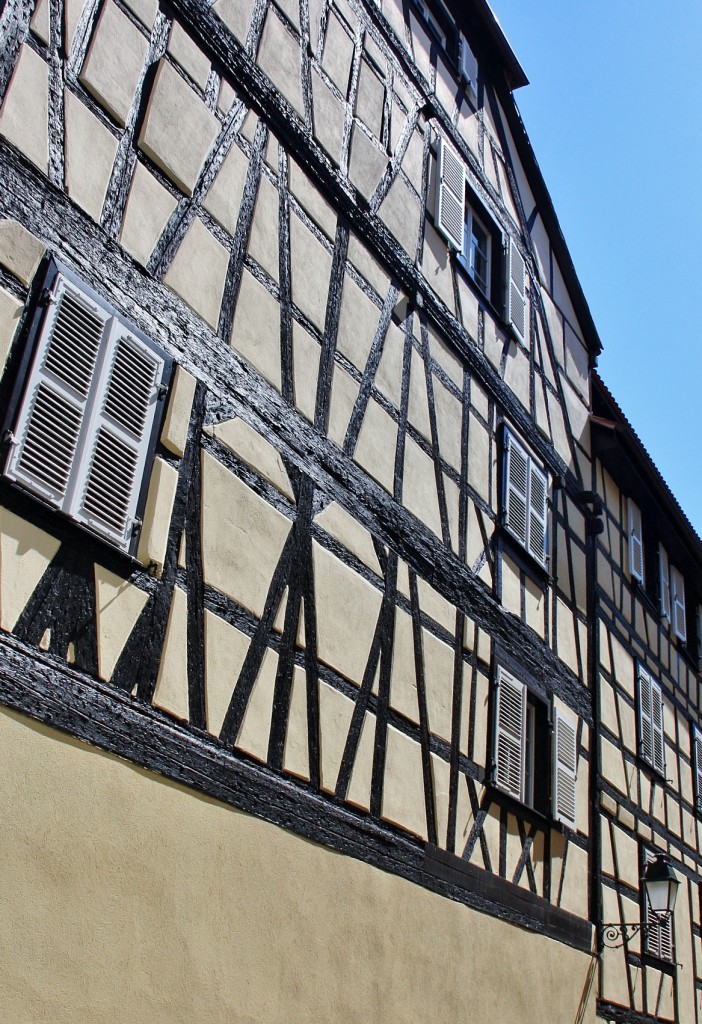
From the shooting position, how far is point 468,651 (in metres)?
8.13

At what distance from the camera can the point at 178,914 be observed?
4938mm

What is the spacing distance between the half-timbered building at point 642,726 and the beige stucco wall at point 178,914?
3.54 meters

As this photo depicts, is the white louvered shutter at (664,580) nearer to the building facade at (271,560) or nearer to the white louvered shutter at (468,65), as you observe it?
the building facade at (271,560)

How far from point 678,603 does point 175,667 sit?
34.7ft

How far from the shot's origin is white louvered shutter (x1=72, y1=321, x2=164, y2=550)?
5.03m

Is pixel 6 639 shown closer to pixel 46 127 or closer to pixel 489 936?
pixel 46 127

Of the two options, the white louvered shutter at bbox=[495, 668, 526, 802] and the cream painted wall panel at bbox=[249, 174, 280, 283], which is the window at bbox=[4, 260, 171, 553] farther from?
the white louvered shutter at bbox=[495, 668, 526, 802]

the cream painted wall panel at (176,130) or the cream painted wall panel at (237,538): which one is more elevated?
the cream painted wall panel at (176,130)

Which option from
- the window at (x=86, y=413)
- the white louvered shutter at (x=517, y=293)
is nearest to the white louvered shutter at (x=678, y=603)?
the white louvered shutter at (x=517, y=293)

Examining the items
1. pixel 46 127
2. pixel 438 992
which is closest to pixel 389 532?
pixel 438 992

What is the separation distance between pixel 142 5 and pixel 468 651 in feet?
15.3

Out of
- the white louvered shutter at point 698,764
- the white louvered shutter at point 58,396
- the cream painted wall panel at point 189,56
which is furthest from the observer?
the white louvered shutter at point 698,764

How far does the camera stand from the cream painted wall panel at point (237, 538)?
5.70 m

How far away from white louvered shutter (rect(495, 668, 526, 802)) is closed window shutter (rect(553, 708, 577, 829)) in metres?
0.58
